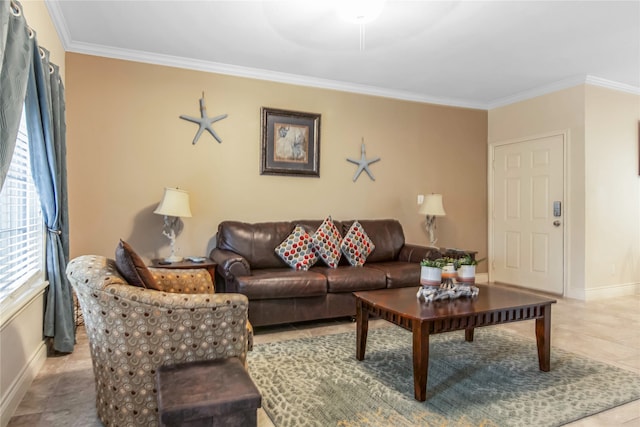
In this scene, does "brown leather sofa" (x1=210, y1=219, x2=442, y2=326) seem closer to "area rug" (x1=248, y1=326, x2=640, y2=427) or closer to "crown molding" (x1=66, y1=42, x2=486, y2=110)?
"area rug" (x1=248, y1=326, x2=640, y2=427)

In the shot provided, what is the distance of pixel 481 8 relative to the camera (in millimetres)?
2986

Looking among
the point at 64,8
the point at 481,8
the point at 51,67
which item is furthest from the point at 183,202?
the point at 481,8

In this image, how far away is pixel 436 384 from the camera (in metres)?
2.45

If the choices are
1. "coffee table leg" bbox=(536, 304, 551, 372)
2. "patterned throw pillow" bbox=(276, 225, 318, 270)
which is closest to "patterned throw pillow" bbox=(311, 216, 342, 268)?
"patterned throw pillow" bbox=(276, 225, 318, 270)

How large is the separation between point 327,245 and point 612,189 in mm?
3587

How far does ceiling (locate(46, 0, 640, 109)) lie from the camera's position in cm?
305

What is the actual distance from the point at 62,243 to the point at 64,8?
1800 mm

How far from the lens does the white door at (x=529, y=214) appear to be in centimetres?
492

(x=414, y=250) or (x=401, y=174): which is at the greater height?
(x=401, y=174)

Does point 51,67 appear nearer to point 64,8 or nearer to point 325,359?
point 64,8

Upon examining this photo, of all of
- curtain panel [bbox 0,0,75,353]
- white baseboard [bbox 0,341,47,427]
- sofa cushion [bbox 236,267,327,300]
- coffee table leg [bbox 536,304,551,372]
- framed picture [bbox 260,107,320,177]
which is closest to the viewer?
→ curtain panel [bbox 0,0,75,353]

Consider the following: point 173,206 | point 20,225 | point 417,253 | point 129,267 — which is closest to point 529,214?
point 417,253

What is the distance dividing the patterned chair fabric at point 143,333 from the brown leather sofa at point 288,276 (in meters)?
1.52

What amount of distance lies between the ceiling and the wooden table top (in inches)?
82.9
